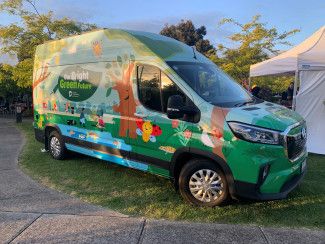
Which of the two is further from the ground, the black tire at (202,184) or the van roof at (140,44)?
the van roof at (140,44)

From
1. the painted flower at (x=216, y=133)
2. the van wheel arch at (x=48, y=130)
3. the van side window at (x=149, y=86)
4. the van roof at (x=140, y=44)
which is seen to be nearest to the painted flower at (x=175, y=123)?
the van side window at (x=149, y=86)

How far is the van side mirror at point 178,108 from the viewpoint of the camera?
5168 millimetres

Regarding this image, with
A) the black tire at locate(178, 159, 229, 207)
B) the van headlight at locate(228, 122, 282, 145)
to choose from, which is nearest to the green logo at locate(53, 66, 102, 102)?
the black tire at locate(178, 159, 229, 207)

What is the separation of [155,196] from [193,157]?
39.1 inches

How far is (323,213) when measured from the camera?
5.21 meters

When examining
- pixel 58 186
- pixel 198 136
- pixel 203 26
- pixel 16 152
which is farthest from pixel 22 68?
pixel 203 26

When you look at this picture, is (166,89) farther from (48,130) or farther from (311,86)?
(311,86)

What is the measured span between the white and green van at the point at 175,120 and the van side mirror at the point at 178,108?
0.01 metres

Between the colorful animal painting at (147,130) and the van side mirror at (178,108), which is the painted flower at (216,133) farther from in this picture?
the colorful animal painting at (147,130)

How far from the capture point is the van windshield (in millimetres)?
5535

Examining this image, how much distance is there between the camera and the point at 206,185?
529cm

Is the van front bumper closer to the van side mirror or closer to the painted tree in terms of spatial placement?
the van side mirror

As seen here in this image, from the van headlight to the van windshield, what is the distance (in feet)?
1.93

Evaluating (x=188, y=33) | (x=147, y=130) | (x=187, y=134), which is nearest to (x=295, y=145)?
(x=187, y=134)
